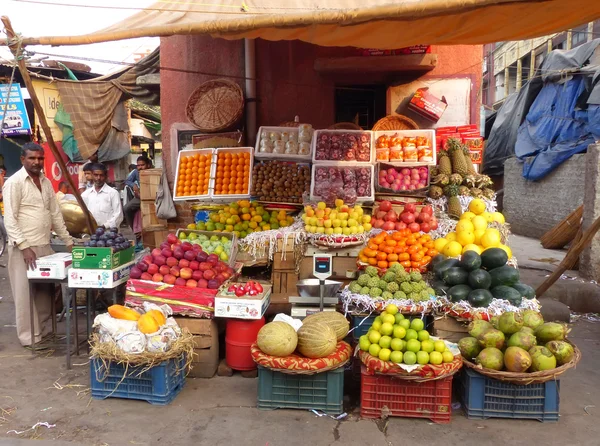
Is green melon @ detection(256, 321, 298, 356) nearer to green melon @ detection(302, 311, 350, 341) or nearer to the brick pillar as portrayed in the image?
green melon @ detection(302, 311, 350, 341)

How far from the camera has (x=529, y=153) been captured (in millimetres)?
12109

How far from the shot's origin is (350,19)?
14.0 ft

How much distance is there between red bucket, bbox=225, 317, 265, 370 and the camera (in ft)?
15.0

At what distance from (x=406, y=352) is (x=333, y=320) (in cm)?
69

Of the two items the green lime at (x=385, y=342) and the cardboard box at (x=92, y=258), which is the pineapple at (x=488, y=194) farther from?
the cardboard box at (x=92, y=258)

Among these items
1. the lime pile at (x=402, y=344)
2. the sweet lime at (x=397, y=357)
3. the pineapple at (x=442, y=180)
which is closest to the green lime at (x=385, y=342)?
the lime pile at (x=402, y=344)

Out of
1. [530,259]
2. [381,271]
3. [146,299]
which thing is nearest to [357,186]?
[381,271]

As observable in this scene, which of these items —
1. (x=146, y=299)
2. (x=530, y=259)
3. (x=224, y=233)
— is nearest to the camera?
(x=146, y=299)

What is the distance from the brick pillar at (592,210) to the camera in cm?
737

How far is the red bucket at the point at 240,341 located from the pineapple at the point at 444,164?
336cm

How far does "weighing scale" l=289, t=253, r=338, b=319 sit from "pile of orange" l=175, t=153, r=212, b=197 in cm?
266

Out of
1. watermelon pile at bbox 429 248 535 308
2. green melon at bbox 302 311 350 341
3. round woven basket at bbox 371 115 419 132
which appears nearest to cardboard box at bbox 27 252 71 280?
green melon at bbox 302 311 350 341

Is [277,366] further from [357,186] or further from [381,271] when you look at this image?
[357,186]

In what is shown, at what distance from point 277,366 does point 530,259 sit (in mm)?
6847
